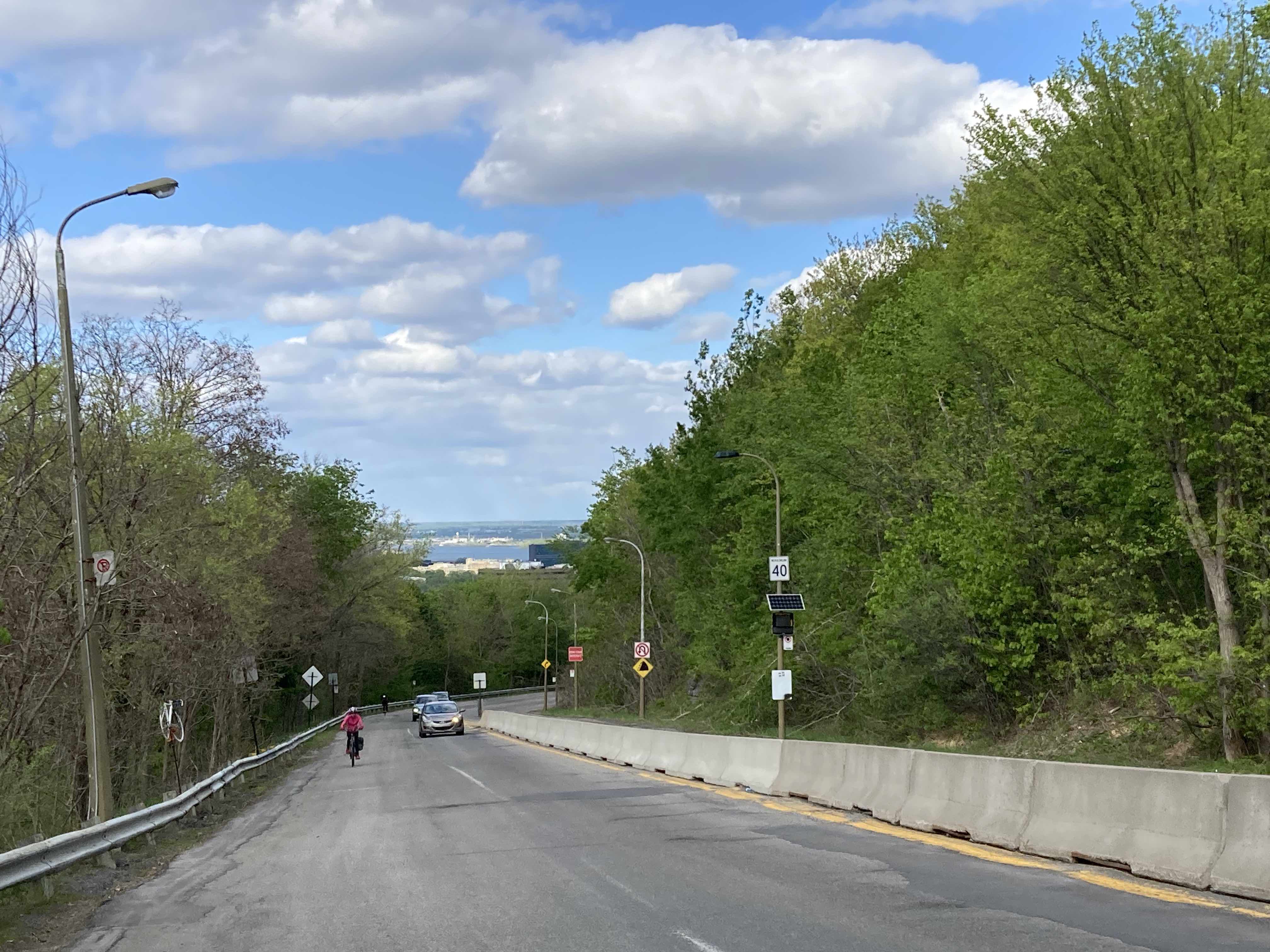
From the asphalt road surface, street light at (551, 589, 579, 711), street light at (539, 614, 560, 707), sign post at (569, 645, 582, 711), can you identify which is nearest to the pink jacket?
the asphalt road surface

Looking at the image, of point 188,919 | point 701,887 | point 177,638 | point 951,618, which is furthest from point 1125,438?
point 177,638

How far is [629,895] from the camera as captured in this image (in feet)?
34.0

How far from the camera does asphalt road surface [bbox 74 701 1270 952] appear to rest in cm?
828

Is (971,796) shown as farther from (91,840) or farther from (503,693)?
(503,693)

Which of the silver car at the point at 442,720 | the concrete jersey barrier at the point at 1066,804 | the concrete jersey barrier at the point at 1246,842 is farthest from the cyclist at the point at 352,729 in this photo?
the concrete jersey barrier at the point at 1246,842

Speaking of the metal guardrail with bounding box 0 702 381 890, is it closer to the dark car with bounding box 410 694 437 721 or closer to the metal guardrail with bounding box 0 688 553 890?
the metal guardrail with bounding box 0 688 553 890

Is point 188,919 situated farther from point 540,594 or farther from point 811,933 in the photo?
point 540,594

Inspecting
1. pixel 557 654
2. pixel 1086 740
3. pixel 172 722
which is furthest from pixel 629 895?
pixel 557 654

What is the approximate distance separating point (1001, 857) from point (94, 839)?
9431 mm

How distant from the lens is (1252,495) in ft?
76.5

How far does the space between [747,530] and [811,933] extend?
4019cm

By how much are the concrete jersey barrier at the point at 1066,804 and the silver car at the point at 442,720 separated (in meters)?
39.1

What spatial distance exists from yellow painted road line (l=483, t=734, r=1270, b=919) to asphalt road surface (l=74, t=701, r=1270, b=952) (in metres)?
0.06

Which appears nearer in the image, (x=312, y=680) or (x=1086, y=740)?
(x=1086, y=740)
